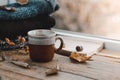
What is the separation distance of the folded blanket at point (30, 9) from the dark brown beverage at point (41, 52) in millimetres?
176

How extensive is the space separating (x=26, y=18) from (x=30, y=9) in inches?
1.7

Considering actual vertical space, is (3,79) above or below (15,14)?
below

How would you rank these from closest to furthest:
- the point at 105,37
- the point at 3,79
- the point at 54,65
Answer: the point at 3,79
the point at 54,65
the point at 105,37

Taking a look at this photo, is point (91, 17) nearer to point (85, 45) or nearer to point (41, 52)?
point (85, 45)

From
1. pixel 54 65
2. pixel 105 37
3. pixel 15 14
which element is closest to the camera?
pixel 54 65

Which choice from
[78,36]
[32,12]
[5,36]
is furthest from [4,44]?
[78,36]

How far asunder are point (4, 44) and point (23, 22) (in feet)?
0.40

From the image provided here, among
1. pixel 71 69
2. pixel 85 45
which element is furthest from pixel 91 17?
pixel 71 69

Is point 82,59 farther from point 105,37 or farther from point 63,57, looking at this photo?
point 105,37

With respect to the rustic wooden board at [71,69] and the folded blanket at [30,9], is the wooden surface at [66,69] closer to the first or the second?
the rustic wooden board at [71,69]

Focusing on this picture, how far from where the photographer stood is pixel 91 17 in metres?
1.24

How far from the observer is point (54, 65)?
2.93 ft

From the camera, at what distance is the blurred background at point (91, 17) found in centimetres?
119

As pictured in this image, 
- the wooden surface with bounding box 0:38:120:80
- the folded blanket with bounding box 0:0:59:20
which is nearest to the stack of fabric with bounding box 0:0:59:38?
the folded blanket with bounding box 0:0:59:20
